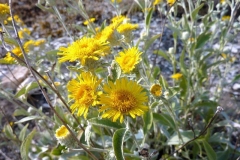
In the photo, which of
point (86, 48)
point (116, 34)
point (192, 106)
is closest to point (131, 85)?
point (86, 48)

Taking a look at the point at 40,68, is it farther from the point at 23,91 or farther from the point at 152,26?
the point at 152,26

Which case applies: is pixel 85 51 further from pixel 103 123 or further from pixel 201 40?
pixel 201 40

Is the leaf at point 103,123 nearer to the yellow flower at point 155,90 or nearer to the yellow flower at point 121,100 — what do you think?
the yellow flower at point 121,100

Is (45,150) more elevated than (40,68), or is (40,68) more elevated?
(40,68)

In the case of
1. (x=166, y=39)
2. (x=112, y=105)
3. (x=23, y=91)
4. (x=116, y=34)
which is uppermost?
(x=116, y=34)

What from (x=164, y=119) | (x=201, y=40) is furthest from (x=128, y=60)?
(x=201, y=40)

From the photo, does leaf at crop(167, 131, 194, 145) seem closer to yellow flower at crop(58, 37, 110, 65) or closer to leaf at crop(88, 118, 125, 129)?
leaf at crop(88, 118, 125, 129)
